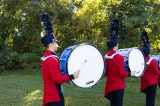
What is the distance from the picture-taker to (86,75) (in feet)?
23.9

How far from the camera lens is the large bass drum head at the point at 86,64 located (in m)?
7.04

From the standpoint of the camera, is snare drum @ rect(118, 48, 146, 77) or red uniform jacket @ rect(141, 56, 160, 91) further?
red uniform jacket @ rect(141, 56, 160, 91)

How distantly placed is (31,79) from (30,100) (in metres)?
4.52

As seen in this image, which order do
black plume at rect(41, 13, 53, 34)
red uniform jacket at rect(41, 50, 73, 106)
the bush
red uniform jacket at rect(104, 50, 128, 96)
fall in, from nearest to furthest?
red uniform jacket at rect(41, 50, 73, 106) < black plume at rect(41, 13, 53, 34) < red uniform jacket at rect(104, 50, 128, 96) < the bush

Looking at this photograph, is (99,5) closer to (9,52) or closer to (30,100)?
(9,52)

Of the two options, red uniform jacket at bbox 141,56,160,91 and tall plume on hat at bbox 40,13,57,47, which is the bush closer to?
red uniform jacket at bbox 141,56,160,91

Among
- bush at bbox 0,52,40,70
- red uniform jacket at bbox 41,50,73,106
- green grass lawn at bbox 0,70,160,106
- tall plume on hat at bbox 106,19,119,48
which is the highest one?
tall plume on hat at bbox 106,19,119,48

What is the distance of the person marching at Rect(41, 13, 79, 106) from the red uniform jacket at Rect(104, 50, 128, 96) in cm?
151

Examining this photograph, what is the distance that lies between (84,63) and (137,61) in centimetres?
178

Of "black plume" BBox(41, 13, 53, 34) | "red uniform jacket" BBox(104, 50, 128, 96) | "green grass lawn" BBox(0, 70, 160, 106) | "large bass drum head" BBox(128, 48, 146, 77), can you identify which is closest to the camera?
"black plume" BBox(41, 13, 53, 34)

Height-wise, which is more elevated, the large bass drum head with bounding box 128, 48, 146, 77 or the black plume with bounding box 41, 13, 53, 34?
the black plume with bounding box 41, 13, 53, 34

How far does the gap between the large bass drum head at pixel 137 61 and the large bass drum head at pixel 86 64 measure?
1.04m

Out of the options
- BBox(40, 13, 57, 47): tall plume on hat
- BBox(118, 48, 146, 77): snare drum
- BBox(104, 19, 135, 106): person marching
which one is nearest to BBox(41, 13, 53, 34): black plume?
BBox(40, 13, 57, 47): tall plume on hat

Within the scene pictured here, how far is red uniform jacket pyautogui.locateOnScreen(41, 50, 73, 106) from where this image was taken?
6.49 m
